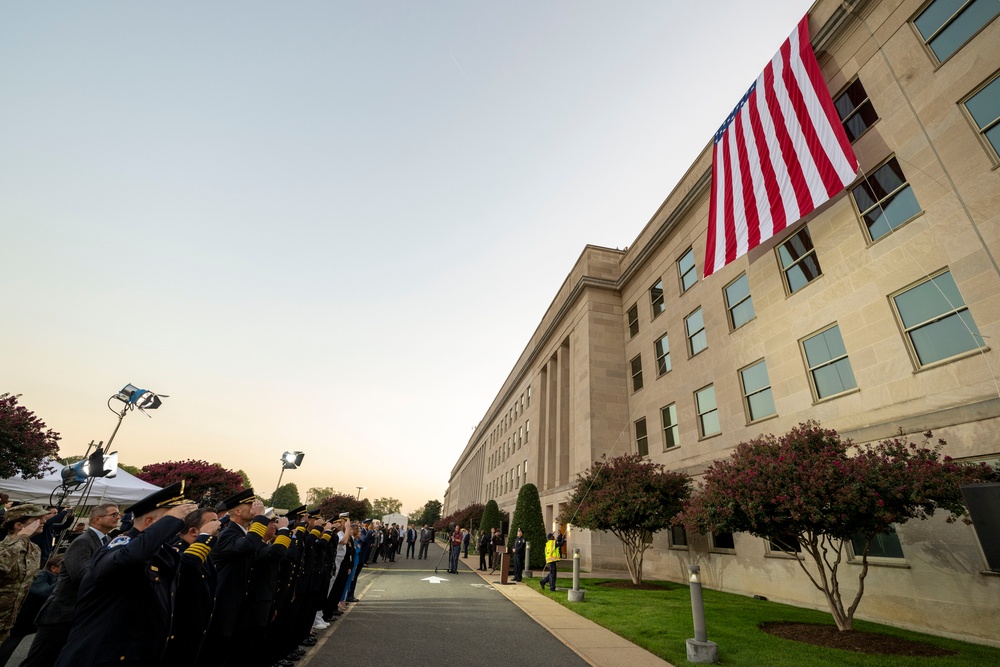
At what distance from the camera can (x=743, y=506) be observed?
30.6 feet

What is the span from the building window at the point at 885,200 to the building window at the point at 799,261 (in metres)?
1.84

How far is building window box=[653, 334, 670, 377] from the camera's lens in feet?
74.9

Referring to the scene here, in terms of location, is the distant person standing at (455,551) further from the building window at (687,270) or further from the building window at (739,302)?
the building window at (687,270)

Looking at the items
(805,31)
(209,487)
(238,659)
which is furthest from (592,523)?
(209,487)

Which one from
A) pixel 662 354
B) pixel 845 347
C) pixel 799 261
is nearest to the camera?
pixel 845 347

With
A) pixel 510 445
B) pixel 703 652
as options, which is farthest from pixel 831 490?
pixel 510 445

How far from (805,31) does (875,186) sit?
18.0 ft

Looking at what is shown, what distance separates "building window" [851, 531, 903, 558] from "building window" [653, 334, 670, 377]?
1144 cm

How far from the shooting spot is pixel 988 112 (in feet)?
34.2

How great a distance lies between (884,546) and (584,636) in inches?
313

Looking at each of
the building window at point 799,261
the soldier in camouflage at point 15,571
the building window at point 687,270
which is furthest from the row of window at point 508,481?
the soldier in camouflage at point 15,571

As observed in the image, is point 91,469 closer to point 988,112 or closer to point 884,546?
point 884,546

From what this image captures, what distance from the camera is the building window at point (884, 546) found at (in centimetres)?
1066

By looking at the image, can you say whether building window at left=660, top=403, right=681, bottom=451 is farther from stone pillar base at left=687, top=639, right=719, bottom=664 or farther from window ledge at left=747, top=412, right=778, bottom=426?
stone pillar base at left=687, top=639, right=719, bottom=664
